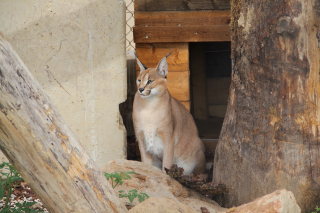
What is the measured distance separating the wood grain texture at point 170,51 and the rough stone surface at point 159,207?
2326mm

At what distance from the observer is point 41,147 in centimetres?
163

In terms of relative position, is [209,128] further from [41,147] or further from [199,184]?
[41,147]

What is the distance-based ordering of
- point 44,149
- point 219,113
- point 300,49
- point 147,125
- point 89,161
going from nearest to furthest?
point 44,149
point 89,161
point 300,49
point 147,125
point 219,113

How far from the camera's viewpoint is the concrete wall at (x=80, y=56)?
3682mm

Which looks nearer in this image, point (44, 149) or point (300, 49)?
point (44, 149)

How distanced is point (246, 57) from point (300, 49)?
41 centimetres

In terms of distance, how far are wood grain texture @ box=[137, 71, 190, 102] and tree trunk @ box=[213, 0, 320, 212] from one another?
135cm

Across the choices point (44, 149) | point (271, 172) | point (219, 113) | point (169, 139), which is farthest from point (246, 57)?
point (219, 113)

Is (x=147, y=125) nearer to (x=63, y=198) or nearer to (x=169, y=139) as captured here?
(x=169, y=139)

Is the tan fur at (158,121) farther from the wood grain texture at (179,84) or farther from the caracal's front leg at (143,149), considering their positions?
the wood grain texture at (179,84)

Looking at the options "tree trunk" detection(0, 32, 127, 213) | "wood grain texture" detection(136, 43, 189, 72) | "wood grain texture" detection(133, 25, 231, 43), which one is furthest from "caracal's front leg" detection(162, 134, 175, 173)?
"tree trunk" detection(0, 32, 127, 213)

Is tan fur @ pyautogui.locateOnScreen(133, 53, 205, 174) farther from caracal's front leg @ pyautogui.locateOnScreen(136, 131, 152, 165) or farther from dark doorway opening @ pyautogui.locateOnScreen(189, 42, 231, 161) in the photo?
dark doorway opening @ pyautogui.locateOnScreen(189, 42, 231, 161)

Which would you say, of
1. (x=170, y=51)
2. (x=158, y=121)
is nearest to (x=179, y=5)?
(x=170, y=51)

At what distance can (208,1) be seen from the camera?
407 centimetres
